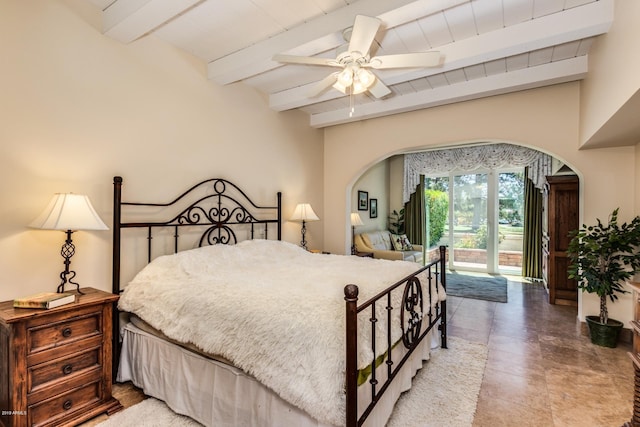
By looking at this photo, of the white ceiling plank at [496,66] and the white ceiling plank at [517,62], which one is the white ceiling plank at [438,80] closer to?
the white ceiling plank at [496,66]

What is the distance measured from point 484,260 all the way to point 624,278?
12.6 ft

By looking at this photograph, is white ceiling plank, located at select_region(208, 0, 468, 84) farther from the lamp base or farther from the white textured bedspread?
the lamp base

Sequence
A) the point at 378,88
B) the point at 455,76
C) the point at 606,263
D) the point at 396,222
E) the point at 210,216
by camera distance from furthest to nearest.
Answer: the point at 396,222 < the point at 455,76 < the point at 210,216 < the point at 606,263 < the point at 378,88

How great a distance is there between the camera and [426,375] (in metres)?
2.54

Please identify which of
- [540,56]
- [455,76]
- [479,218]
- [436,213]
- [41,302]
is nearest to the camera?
[41,302]

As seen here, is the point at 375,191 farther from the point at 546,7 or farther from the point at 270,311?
the point at 270,311

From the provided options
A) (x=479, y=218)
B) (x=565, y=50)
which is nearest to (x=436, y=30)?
(x=565, y=50)

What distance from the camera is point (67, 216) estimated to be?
1.96 metres

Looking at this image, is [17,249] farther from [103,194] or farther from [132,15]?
[132,15]

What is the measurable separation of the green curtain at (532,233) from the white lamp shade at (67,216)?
6.98 m

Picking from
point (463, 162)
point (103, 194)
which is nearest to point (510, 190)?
point (463, 162)

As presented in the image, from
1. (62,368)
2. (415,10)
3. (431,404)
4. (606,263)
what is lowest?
(431,404)

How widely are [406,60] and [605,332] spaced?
324cm

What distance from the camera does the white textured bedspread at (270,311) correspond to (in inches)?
57.7
